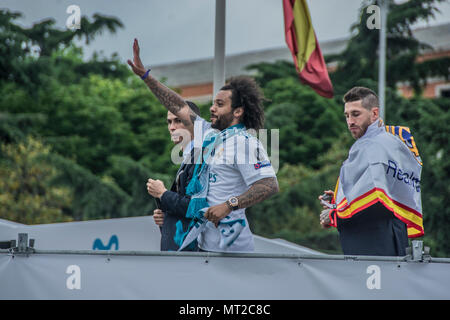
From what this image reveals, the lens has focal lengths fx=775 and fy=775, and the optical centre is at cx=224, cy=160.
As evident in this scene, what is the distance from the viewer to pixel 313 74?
7.48m

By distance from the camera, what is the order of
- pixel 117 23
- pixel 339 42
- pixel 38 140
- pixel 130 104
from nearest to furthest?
pixel 38 140, pixel 117 23, pixel 130 104, pixel 339 42

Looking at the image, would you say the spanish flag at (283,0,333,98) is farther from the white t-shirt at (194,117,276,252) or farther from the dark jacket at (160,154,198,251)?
the white t-shirt at (194,117,276,252)

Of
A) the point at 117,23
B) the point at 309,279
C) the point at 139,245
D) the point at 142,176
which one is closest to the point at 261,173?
the point at 309,279

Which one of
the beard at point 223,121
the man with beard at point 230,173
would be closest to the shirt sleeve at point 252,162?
the man with beard at point 230,173

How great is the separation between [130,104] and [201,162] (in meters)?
20.7

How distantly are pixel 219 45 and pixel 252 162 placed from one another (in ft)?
7.22

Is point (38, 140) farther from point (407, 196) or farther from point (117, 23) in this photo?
point (407, 196)

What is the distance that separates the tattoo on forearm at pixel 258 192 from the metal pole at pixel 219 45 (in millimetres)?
1901

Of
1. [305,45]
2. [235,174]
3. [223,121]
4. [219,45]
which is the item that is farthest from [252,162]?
[305,45]

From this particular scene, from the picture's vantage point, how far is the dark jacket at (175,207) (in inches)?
178

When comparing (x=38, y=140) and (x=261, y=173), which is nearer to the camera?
(x=261, y=173)

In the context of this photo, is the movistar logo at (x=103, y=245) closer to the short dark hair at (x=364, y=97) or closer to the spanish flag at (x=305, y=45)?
the spanish flag at (x=305, y=45)

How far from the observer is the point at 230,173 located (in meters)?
4.39
